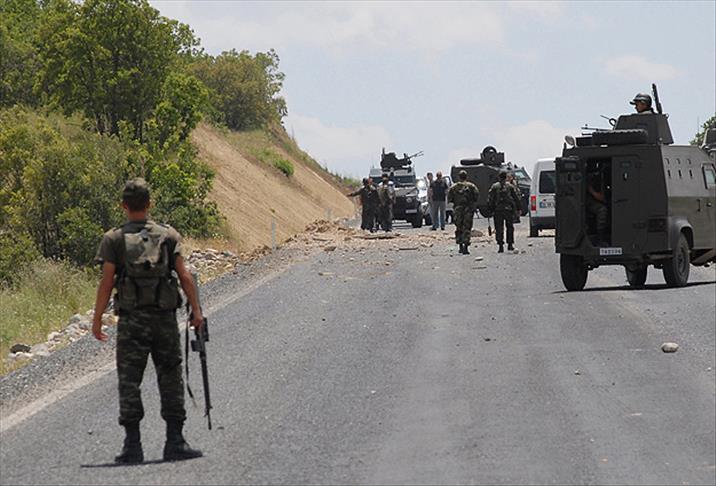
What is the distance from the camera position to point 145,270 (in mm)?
9992

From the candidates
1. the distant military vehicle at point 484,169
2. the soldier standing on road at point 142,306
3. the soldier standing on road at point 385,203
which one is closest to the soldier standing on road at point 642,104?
the soldier standing on road at point 142,306

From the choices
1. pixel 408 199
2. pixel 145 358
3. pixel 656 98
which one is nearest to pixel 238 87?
→ pixel 408 199

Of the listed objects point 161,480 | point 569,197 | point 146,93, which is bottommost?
point 161,480

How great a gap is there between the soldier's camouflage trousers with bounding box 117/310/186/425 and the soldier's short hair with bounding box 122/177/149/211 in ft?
2.31

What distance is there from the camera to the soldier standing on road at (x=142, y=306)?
10023 mm

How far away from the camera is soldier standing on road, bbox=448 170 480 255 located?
31797mm

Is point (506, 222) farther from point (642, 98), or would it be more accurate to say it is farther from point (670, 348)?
point (670, 348)

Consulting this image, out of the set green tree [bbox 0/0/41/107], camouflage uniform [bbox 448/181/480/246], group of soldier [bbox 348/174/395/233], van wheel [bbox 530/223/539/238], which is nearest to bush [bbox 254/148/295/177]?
green tree [bbox 0/0/41/107]

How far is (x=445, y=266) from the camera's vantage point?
28.4m

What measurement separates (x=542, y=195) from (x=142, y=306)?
29.0 metres

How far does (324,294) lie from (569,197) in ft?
12.9

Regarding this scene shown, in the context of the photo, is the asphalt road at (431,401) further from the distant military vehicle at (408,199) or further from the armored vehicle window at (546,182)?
the distant military vehicle at (408,199)

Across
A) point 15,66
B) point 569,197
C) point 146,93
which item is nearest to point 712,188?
point 569,197

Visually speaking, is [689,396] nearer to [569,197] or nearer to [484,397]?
[484,397]
